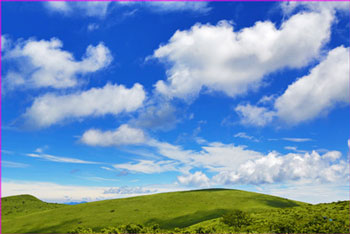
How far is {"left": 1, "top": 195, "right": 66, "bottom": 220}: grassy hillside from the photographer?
503 feet

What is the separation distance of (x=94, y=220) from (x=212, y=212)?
42.4 metres

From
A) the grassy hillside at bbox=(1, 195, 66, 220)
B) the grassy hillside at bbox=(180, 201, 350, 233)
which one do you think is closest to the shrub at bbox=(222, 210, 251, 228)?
the grassy hillside at bbox=(180, 201, 350, 233)

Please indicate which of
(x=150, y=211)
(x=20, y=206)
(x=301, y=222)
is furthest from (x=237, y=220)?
(x=20, y=206)

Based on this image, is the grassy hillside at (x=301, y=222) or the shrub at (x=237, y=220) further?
the shrub at (x=237, y=220)

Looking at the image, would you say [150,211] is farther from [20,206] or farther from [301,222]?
[20,206]

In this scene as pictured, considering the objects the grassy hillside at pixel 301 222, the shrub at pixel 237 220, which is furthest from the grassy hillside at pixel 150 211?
the shrub at pixel 237 220

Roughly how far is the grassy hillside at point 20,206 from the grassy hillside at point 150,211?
1557 inches

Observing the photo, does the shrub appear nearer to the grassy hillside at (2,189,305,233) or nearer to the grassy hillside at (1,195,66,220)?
the grassy hillside at (2,189,305,233)

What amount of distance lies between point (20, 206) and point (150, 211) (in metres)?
113

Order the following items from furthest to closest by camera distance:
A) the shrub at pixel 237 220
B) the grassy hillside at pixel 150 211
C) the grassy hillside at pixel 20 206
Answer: the grassy hillside at pixel 20 206 < the grassy hillside at pixel 150 211 < the shrub at pixel 237 220

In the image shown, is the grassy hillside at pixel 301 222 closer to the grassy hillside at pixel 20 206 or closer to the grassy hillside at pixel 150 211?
the grassy hillside at pixel 150 211

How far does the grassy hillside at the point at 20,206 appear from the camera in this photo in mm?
153375

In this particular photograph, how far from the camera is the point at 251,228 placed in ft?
147

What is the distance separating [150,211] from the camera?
339ft
